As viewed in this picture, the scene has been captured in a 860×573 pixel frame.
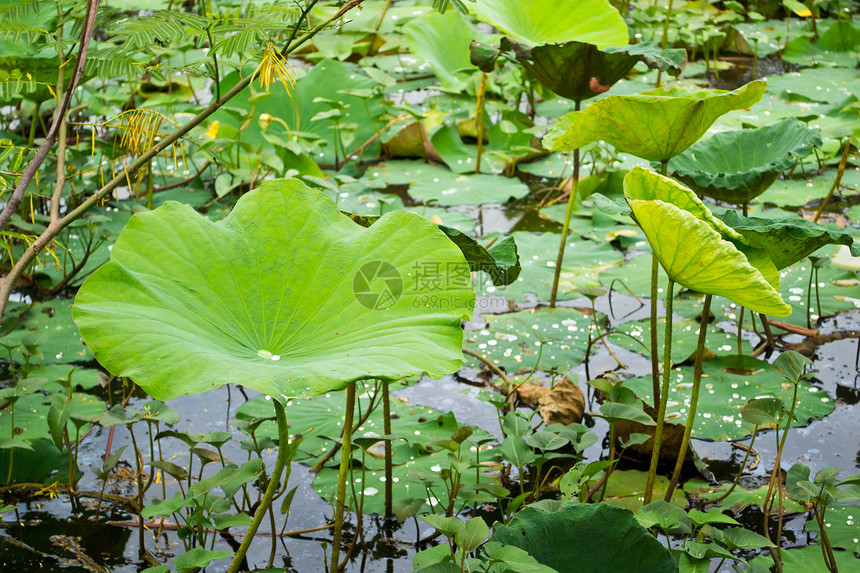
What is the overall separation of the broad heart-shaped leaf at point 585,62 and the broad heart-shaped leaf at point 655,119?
0.31 m

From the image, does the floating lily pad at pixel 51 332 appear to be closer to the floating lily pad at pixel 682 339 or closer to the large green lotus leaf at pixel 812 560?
Answer: the floating lily pad at pixel 682 339

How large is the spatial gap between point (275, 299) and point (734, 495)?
935 millimetres

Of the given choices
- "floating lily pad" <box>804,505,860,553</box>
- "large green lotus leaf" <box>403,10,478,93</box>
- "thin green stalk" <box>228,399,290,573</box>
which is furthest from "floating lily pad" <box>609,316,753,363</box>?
"large green lotus leaf" <box>403,10,478,93</box>

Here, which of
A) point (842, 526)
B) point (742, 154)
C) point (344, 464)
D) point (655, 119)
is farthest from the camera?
point (742, 154)

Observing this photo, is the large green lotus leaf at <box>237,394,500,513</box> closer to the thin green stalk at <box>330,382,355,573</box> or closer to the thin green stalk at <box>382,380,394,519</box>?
the thin green stalk at <box>382,380,394,519</box>

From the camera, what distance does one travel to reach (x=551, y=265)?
2312 mm

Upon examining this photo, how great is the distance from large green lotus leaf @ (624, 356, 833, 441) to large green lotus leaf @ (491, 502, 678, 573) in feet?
1.84

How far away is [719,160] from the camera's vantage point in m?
1.77

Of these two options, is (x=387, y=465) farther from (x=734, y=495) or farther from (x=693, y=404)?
(x=734, y=495)

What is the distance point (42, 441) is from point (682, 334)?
152cm

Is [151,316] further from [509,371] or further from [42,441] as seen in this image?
[509,371]

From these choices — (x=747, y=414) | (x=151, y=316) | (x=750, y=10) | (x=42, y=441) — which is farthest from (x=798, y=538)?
(x=750, y=10)

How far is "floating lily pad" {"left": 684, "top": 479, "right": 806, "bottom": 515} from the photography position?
139cm

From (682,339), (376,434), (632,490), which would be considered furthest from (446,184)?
(632,490)
